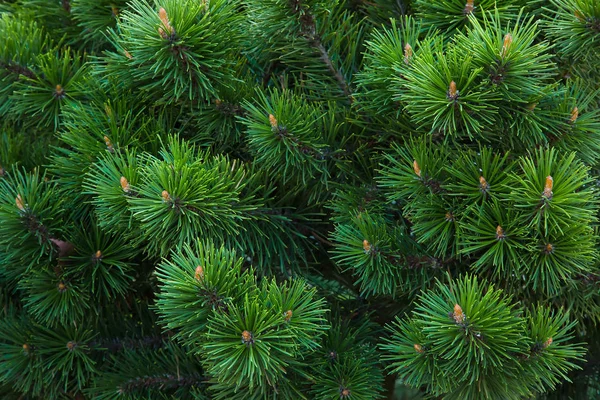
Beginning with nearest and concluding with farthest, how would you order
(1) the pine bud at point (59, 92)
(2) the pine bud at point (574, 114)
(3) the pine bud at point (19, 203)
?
(2) the pine bud at point (574, 114), (3) the pine bud at point (19, 203), (1) the pine bud at point (59, 92)

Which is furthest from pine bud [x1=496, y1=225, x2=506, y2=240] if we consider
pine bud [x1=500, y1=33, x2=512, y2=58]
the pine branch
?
the pine branch

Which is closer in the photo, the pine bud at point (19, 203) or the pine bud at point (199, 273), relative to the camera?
the pine bud at point (199, 273)

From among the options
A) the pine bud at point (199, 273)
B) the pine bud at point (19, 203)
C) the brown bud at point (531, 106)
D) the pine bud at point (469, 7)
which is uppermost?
the pine bud at point (469, 7)

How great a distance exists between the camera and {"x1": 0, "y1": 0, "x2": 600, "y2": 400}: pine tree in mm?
929

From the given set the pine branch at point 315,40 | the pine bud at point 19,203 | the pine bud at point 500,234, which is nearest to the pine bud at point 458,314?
the pine bud at point 500,234

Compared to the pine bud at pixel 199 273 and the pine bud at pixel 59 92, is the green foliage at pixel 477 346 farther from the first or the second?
the pine bud at pixel 59 92

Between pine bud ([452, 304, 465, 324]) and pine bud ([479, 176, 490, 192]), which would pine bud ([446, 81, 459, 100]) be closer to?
A: pine bud ([479, 176, 490, 192])

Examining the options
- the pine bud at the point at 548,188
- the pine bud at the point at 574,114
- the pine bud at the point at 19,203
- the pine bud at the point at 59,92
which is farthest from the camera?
the pine bud at the point at 59,92

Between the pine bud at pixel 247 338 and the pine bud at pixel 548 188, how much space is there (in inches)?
16.4

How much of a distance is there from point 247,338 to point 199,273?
104 millimetres

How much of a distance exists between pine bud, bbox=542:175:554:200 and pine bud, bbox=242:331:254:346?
416mm

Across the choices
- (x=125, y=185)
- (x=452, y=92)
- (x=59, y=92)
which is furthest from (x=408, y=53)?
(x=59, y=92)

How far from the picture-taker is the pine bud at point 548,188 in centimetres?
89

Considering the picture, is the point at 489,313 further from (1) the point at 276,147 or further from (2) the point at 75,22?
(2) the point at 75,22
